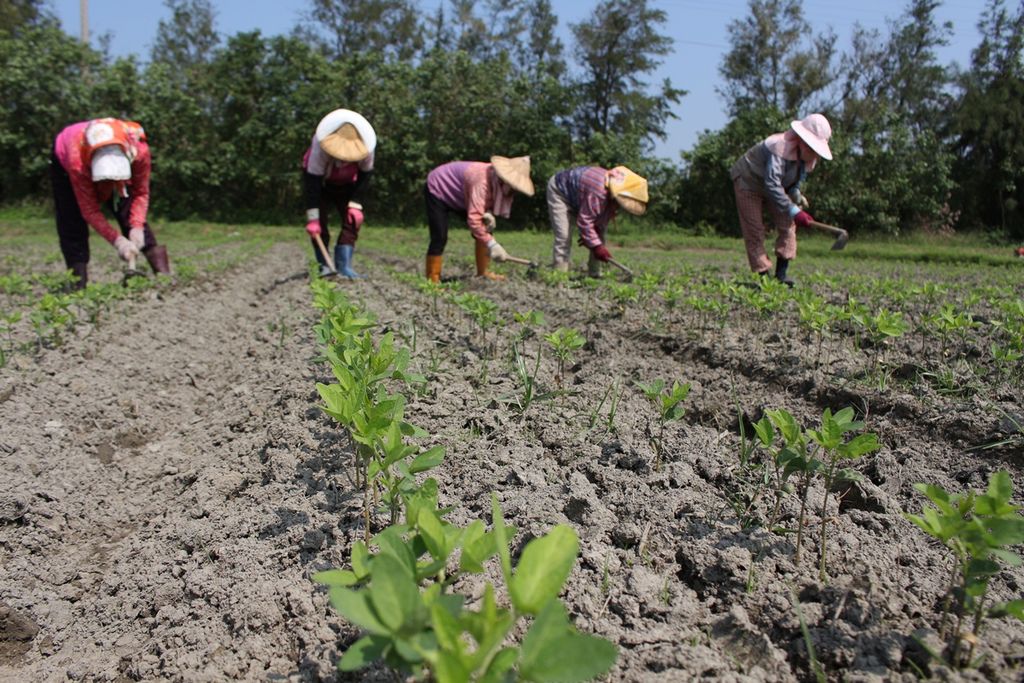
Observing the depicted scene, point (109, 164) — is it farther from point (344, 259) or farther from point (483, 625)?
point (483, 625)

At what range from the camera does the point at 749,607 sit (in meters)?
1.55

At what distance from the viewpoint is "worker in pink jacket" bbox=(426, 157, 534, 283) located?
22.6ft

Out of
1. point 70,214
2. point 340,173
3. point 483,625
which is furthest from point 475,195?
point 483,625

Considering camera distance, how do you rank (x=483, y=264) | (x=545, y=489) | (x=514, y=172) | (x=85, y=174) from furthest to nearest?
(x=483, y=264), (x=514, y=172), (x=85, y=174), (x=545, y=489)

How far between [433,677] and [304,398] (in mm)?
2129

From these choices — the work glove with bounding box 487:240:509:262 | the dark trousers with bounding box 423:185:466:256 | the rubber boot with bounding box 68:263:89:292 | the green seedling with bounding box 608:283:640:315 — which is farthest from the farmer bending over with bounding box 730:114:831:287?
the rubber boot with bounding box 68:263:89:292

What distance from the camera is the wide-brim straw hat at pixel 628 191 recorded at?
7.29 meters

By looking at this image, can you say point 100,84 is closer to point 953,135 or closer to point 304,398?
point 304,398

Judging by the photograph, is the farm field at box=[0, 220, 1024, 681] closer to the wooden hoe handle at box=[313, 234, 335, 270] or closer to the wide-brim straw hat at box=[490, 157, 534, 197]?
the wooden hoe handle at box=[313, 234, 335, 270]

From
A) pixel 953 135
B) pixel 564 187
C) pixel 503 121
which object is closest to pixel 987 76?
pixel 953 135

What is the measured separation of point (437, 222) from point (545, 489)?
554cm

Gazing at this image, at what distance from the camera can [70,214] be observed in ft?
20.7

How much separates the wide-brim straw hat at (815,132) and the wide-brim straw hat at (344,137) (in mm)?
4472

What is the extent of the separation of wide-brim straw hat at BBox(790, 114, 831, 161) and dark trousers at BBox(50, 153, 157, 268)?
6.92 m
